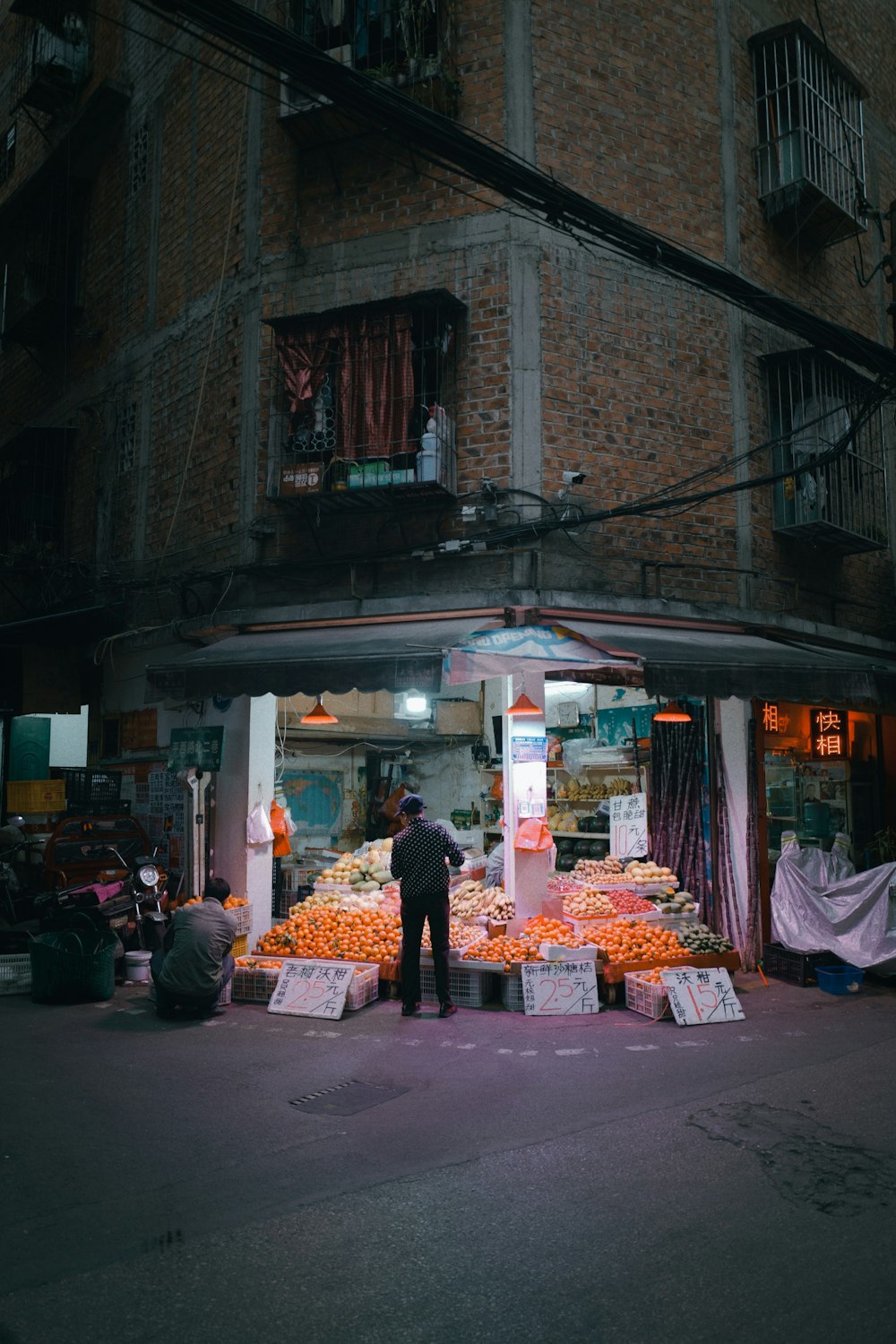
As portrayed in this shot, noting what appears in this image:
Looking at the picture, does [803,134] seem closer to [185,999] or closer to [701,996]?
[701,996]

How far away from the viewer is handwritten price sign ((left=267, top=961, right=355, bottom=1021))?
30.1ft

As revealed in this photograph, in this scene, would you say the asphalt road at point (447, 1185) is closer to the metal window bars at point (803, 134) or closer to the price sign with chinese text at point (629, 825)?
the price sign with chinese text at point (629, 825)

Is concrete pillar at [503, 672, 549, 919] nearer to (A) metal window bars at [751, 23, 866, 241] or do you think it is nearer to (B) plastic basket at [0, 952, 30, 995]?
(B) plastic basket at [0, 952, 30, 995]

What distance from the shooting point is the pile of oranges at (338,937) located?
1017 centimetres

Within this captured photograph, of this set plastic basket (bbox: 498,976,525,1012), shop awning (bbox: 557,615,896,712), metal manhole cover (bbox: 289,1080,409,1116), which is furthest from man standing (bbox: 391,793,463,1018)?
shop awning (bbox: 557,615,896,712)

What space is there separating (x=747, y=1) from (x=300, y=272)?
24.0ft

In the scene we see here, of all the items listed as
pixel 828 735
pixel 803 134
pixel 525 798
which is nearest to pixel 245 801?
pixel 525 798

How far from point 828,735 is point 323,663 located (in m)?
7.27

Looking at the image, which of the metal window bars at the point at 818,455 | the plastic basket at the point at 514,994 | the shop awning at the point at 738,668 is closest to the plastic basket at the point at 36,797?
the plastic basket at the point at 514,994

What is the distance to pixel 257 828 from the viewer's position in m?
11.3

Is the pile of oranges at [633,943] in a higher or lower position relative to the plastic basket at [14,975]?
higher

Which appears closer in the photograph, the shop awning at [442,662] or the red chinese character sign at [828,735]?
the shop awning at [442,662]

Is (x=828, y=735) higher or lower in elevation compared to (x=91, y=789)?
higher

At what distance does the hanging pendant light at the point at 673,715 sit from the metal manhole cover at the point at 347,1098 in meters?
5.64
